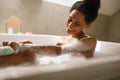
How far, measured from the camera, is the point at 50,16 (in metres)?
2.37

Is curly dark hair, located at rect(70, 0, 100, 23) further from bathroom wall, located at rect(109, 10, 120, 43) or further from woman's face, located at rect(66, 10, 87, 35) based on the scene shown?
bathroom wall, located at rect(109, 10, 120, 43)

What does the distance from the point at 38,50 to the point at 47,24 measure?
1.38m

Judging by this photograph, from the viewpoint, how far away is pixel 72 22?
1.26 metres

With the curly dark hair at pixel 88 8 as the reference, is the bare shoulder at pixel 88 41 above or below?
below

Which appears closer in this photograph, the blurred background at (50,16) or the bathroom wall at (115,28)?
the blurred background at (50,16)

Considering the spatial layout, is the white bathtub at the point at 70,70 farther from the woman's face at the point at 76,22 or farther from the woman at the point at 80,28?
the woman's face at the point at 76,22

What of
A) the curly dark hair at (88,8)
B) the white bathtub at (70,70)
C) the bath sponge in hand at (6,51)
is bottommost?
the bath sponge in hand at (6,51)

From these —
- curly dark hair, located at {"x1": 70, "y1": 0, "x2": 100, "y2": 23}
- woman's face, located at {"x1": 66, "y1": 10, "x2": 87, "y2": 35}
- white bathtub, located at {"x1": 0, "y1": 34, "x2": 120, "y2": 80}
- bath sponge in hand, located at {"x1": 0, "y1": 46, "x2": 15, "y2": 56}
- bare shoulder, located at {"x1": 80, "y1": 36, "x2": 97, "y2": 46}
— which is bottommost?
bath sponge in hand, located at {"x1": 0, "y1": 46, "x2": 15, "y2": 56}

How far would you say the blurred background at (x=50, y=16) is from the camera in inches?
81.7

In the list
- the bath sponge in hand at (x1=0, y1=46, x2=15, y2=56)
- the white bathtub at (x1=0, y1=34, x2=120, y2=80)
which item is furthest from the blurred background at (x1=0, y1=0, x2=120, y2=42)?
the white bathtub at (x1=0, y1=34, x2=120, y2=80)

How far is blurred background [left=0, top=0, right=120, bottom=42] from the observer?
81.7 inches

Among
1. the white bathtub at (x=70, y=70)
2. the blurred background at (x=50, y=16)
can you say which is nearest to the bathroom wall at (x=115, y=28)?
the blurred background at (x=50, y=16)

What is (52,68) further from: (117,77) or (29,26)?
(29,26)

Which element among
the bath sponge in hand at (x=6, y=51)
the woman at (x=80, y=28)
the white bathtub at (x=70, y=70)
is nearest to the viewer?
the white bathtub at (x=70, y=70)
